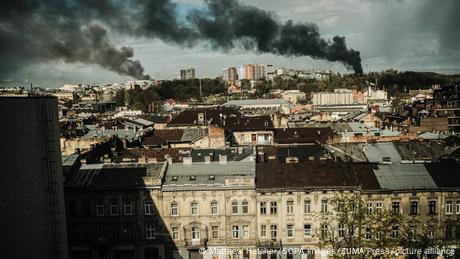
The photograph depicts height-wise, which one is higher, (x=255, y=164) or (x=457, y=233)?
(x=255, y=164)

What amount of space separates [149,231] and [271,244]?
9.88 metres

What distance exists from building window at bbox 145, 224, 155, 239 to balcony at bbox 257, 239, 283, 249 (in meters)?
8.51

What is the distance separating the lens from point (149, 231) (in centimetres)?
3675

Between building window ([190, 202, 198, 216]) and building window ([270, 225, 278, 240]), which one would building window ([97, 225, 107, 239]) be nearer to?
building window ([190, 202, 198, 216])

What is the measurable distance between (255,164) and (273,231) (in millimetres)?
5799

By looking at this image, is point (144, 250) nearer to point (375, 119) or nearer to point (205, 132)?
point (205, 132)

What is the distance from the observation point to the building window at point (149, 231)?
36.6 meters

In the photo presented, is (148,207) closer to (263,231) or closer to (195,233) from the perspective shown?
(195,233)

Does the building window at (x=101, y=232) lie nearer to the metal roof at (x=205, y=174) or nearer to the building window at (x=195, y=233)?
the metal roof at (x=205, y=174)

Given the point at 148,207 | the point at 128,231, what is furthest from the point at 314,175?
the point at 128,231

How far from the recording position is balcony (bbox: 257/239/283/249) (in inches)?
1432

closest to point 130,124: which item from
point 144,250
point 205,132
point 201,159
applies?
point 205,132

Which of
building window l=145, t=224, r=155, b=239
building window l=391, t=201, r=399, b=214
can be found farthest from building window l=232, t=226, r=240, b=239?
building window l=391, t=201, r=399, b=214

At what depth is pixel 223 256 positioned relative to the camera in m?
36.7
